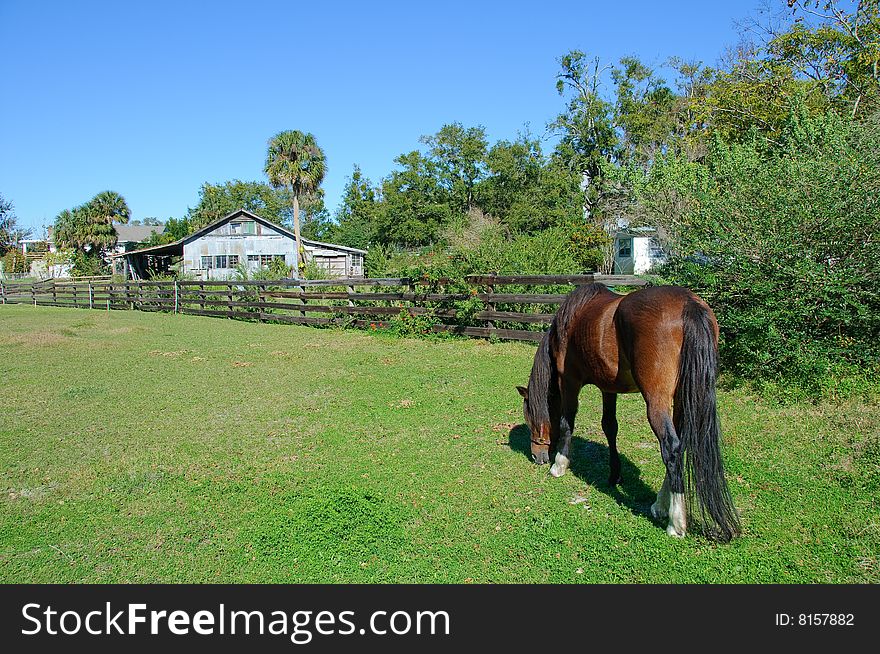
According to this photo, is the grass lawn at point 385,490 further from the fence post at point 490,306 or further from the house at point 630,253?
the house at point 630,253

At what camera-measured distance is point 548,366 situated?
4.51 metres

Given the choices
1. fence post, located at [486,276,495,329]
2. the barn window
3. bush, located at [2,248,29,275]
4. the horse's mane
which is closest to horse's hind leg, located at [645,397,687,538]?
the horse's mane

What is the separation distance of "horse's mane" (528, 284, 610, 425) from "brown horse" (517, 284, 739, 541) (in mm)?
129

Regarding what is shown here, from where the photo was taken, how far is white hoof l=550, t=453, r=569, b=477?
4.39m

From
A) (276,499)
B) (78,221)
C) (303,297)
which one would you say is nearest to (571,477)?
(276,499)

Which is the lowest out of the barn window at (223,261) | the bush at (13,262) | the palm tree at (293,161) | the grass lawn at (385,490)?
the grass lawn at (385,490)

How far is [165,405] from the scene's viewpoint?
681 cm

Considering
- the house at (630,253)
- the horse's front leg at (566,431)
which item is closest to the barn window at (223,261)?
the house at (630,253)

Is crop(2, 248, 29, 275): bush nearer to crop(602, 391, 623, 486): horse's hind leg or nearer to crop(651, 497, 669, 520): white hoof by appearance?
crop(602, 391, 623, 486): horse's hind leg

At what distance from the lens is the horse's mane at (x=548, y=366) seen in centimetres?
437

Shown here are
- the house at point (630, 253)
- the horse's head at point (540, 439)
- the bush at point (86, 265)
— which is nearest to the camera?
the horse's head at point (540, 439)

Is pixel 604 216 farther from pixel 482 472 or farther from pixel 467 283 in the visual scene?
pixel 482 472

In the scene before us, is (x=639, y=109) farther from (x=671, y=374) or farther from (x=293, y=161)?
(x=671, y=374)

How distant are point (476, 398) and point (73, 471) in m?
4.21
